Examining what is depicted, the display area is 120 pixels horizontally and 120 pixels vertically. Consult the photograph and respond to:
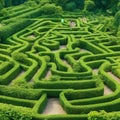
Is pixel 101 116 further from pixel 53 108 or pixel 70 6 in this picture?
pixel 70 6

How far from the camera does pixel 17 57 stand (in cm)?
3681

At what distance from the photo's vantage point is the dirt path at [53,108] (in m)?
27.1

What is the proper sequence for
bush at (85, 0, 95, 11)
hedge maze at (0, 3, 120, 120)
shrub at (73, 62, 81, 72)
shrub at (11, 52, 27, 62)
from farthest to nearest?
bush at (85, 0, 95, 11) < shrub at (11, 52, 27, 62) < shrub at (73, 62, 81, 72) < hedge maze at (0, 3, 120, 120)

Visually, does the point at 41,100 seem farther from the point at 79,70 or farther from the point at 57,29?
the point at 57,29

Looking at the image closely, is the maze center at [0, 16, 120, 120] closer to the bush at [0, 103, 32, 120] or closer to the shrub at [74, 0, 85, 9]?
the bush at [0, 103, 32, 120]

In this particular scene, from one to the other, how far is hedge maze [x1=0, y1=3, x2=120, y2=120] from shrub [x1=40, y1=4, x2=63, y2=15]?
439 inches

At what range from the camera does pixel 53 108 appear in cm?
2770

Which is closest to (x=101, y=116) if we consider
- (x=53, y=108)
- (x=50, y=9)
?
(x=53, y=108)

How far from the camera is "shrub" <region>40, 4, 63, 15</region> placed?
63781 mm

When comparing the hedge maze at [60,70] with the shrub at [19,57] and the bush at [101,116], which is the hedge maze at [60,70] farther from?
the bush at [101,116]

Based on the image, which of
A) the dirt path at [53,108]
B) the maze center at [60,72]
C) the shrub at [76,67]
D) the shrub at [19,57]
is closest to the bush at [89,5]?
the maze center at [60,72]

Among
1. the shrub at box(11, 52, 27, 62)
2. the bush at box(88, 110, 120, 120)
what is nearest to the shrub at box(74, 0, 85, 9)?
the shrub at box(11, 52, 27, 62)

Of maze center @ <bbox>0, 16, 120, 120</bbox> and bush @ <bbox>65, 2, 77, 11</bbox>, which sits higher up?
bush @ <bbox>65, 2, 77, 11</bbox>

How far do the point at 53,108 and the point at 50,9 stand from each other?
38.7 metres
